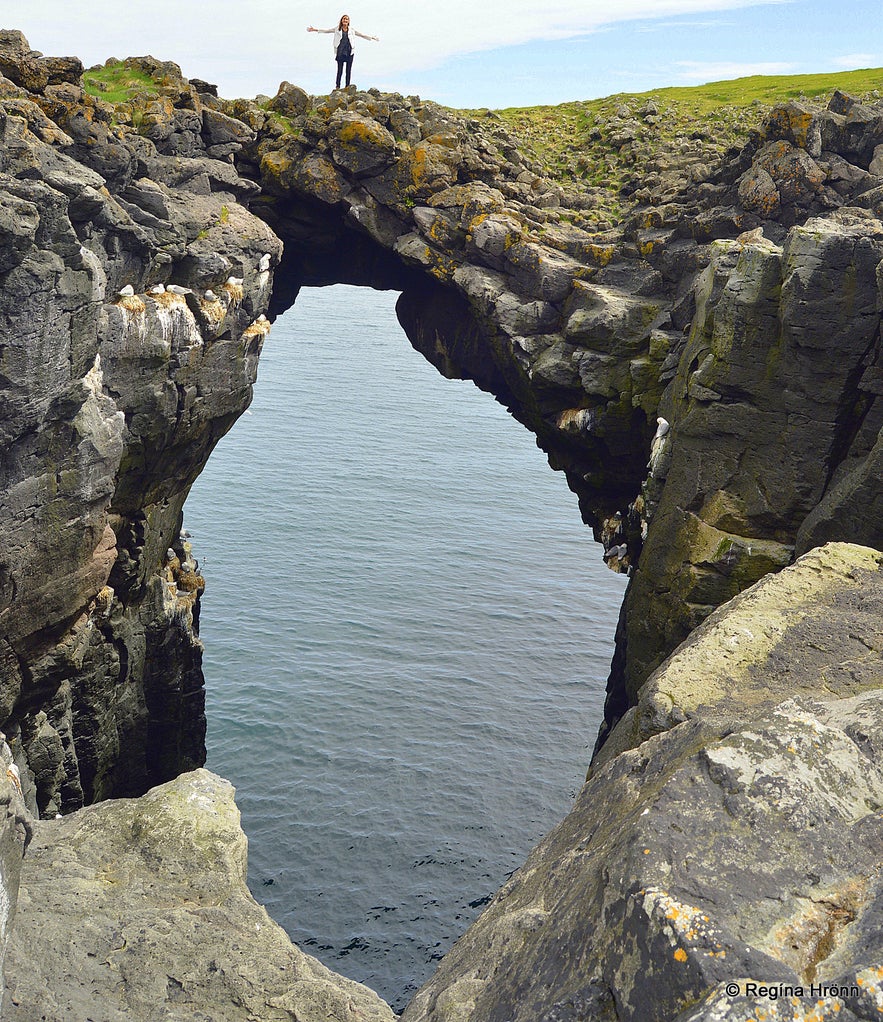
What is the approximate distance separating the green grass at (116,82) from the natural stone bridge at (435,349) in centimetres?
96

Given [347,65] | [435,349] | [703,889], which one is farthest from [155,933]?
[347,65]

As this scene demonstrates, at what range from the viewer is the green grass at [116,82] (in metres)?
30.7

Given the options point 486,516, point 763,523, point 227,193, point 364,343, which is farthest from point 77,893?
point 364,343

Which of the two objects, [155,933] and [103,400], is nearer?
[155,933]

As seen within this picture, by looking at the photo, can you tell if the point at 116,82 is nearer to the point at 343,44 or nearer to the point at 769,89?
the point at 343,44

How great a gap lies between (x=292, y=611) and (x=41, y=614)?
31.6m

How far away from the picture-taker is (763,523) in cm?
2508

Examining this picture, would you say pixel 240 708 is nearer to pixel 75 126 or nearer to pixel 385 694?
pixel 385 694

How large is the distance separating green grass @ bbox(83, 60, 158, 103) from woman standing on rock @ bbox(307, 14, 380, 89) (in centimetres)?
714

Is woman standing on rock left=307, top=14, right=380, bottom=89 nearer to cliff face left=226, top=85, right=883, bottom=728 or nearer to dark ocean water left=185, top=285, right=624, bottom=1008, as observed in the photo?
cliff face left=226, top=85, right=883, bottom=728

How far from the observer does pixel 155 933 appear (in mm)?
12547

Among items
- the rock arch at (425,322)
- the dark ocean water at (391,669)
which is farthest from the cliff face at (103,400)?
the dark ocean water at (391,669)

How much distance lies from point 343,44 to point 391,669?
29022mm

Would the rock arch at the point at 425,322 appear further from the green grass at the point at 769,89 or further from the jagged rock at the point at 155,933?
the green grass at the point at 769,89
